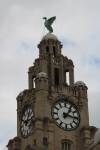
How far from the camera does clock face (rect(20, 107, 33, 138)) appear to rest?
264 ft

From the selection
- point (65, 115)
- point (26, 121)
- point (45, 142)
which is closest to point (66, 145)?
point (45, 142)

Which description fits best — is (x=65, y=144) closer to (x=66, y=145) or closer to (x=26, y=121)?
(x=66, y=145)

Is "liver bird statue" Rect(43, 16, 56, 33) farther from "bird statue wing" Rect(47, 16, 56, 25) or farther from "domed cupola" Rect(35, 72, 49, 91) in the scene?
"domed cupola" Rect(35, 72, 49, 91)

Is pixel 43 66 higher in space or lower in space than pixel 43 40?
lower

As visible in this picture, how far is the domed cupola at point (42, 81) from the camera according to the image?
264 feet

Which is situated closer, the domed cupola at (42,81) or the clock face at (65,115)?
the clock face at (65,115)

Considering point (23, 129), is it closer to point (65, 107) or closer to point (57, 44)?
point (65, 107)

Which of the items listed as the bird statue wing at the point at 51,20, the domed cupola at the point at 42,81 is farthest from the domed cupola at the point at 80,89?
the bird statue wing at the point at 51,20

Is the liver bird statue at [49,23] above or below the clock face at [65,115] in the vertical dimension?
above

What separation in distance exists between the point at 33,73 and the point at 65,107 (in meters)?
9.32

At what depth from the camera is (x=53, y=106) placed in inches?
3145

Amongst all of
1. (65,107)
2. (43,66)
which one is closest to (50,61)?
(43,66)

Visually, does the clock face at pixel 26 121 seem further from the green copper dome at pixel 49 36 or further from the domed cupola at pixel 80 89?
the green copper dome at pixel 49 36

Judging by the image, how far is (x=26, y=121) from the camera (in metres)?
81.4
